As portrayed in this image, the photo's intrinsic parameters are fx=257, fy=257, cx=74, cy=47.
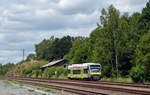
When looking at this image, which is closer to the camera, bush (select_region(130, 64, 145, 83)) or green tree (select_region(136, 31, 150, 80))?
green tree (select_region(136, 31, 150, 80))

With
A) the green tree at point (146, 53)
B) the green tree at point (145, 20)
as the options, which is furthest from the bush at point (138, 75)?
the green tree at point (145, 20)

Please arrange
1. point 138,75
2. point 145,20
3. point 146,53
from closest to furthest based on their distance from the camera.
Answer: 1. point 138,75
2. point 146,53
3. point 145,20

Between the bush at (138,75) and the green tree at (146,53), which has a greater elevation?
the green tree at (146,53)

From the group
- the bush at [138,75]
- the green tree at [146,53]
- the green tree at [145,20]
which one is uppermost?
the green tree at [145,20]

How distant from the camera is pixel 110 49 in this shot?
4372 cm

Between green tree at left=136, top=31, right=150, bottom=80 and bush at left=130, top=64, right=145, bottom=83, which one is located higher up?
green tree at left=136, top=31, right=150, bottom=80

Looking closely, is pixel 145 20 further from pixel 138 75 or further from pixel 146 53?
pixel 138 75

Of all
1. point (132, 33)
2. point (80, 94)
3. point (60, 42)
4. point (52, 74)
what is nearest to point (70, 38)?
point (60, 42)

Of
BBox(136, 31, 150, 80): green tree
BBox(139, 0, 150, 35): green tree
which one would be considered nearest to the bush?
BBox(136, 31, 150, 80): green tree

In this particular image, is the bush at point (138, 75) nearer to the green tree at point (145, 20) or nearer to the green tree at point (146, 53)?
the green tree at point (146, 53)

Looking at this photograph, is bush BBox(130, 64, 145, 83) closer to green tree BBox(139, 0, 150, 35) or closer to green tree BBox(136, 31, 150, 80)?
green tree BBox(136, 31, 150, 80)

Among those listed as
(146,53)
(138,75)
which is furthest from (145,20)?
(138,75)

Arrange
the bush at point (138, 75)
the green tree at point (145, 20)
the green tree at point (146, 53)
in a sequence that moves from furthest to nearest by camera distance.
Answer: the green tree at point (145, 20) → the bush at point (138, 75) → the green tree at point (146, 53)

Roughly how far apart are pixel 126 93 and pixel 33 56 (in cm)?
13275
